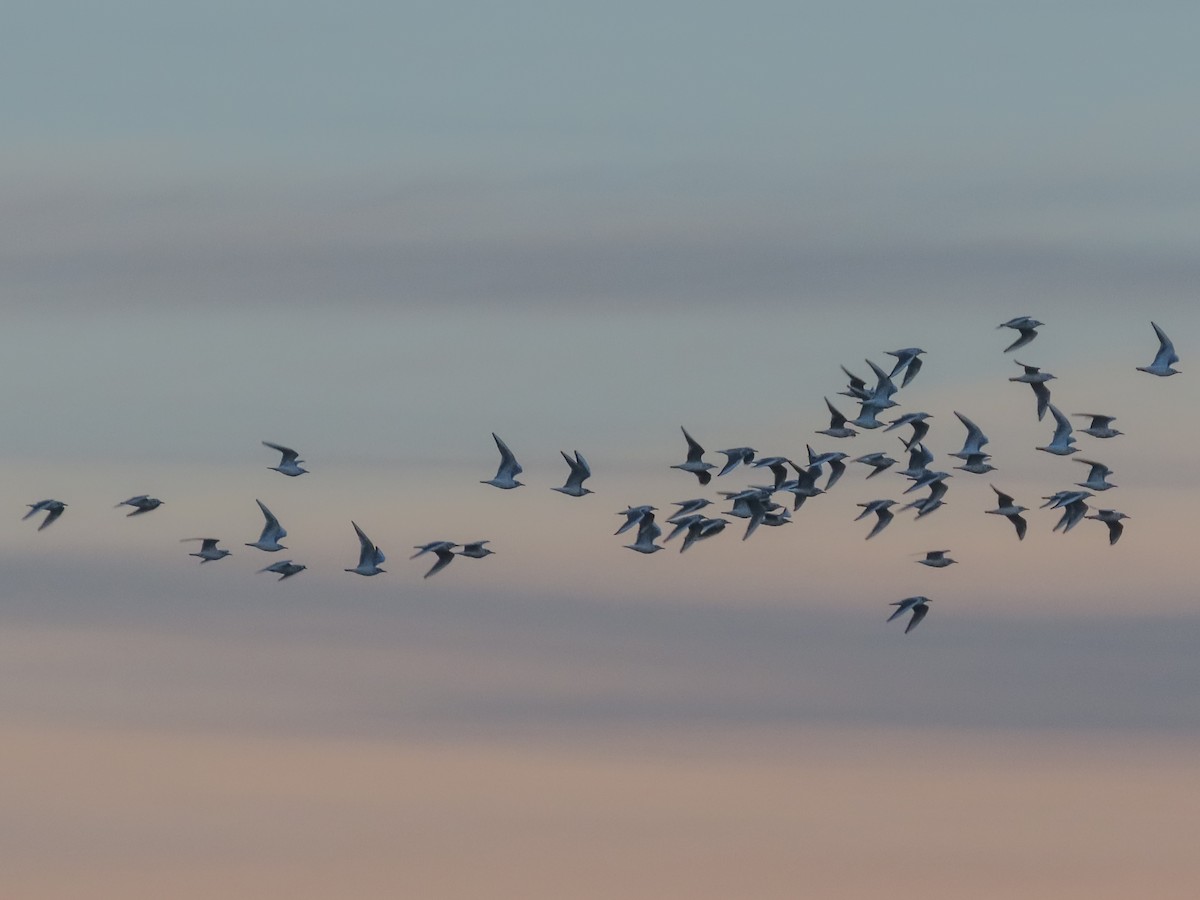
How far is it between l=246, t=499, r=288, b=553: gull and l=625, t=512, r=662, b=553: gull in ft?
62.5

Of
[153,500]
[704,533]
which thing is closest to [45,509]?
[153,500]

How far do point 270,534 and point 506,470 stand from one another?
14.5 metres

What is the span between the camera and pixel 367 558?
187m

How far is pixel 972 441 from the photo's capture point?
623ft

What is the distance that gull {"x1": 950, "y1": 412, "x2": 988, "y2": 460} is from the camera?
188125 mm

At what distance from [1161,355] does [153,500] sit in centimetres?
5155

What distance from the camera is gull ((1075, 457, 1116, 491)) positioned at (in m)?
190

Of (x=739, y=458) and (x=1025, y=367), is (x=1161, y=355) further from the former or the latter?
(x=739, y=458)

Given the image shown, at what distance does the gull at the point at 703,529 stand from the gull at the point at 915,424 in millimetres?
10852

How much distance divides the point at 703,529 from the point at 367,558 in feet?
58.9

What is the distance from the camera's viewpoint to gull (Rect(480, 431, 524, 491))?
18162 cm

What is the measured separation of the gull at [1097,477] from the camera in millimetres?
190125

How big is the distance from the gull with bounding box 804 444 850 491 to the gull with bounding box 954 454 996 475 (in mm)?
7850

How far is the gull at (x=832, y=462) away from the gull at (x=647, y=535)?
10.1m
